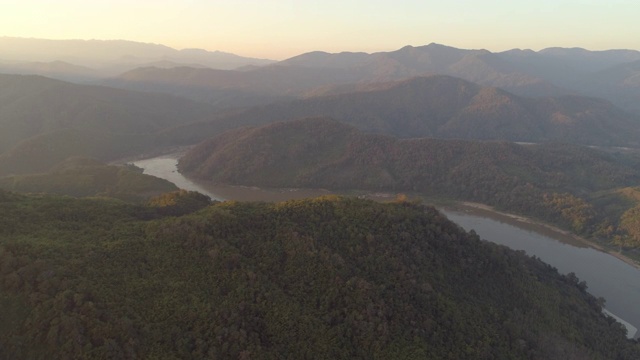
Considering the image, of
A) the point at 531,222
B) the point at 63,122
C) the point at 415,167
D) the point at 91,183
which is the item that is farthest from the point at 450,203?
the point at 63,122

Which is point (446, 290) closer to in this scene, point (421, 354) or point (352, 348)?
point (421, 354)

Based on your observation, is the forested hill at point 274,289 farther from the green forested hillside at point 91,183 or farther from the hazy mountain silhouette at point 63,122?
the hazy mountain silhouette at point 63,122

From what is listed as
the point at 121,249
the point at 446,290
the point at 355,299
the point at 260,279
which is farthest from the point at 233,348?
the point at 446,290

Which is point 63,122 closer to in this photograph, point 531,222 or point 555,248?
point 531,222

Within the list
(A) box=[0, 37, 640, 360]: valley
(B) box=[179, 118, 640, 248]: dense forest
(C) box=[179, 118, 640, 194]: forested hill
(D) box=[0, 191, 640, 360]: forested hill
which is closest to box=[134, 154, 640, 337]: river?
(A) box=[0, 37, 640, 360]: valley

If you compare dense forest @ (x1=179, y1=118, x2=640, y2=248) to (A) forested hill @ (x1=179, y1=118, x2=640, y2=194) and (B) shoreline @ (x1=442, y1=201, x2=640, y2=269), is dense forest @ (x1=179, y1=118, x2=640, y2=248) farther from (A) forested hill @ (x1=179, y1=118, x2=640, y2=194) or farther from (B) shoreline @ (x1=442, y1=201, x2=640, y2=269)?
(B) shoreline @ (x1=442, y1=201, x2=640, y2=269)

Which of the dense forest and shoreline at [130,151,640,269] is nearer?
shoreline at [130,151,640,269]
